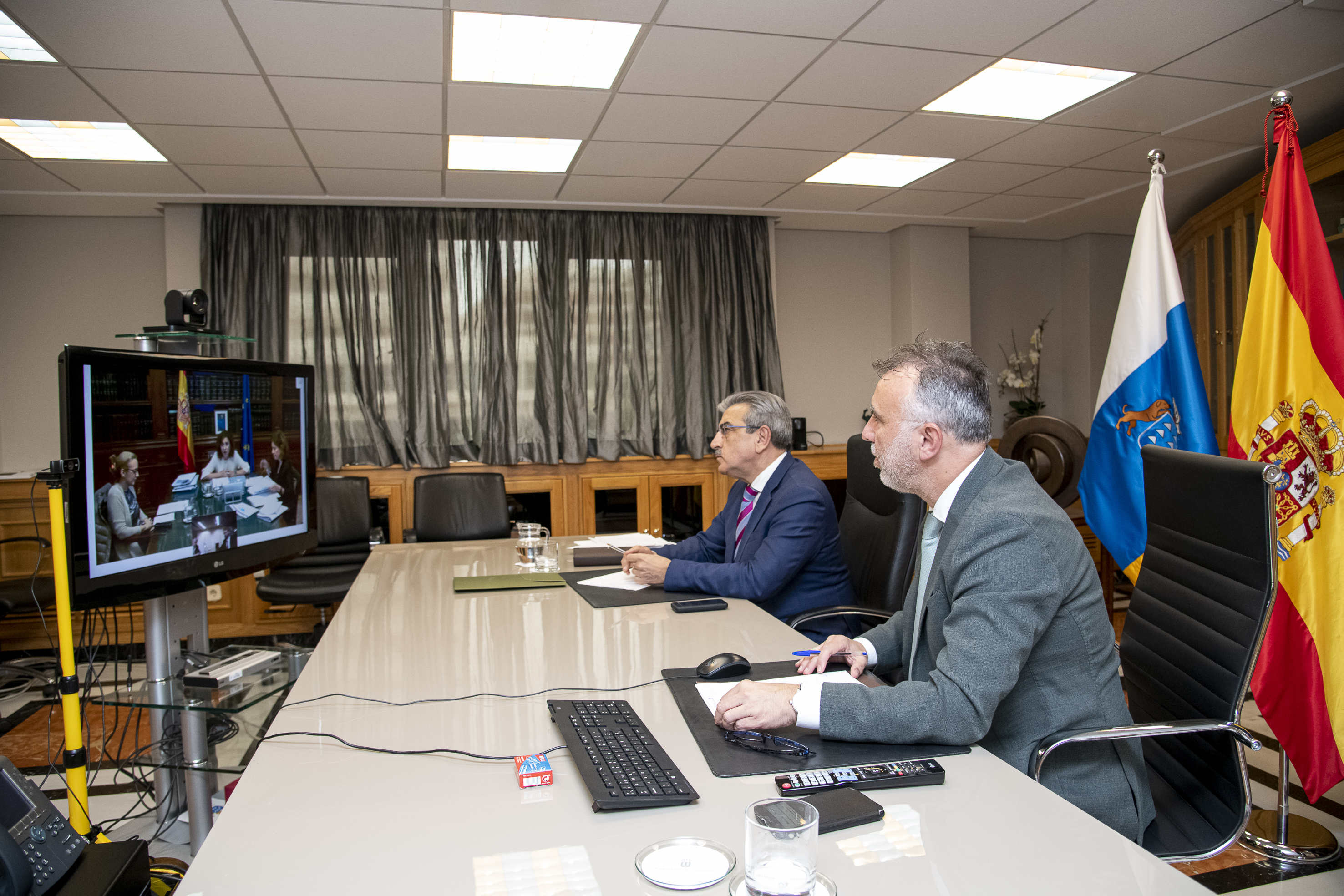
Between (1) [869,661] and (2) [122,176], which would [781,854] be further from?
(2) [122,176]

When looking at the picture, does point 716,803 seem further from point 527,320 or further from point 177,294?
point 527,320

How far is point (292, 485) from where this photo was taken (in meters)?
2.44

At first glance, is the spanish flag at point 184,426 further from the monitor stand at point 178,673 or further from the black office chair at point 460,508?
the black office chair at point 460,508

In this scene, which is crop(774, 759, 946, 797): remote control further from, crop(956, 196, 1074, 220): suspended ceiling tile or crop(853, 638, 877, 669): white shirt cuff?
crop(956, 196, 1074, 220): suspended ceiling tile

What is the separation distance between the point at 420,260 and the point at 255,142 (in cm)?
136

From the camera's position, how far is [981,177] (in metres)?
4.62

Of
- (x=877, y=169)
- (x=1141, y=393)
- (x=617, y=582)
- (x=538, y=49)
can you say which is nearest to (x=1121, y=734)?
(x=617, y=582)

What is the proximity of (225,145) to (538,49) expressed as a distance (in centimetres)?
177

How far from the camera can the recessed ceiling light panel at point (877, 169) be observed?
434 cm

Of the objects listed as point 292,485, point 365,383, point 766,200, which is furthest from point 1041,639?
point 365,383

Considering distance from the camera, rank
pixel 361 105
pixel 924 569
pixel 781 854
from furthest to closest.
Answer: pixel 361 105
pixel 924 569
pixel 781 854

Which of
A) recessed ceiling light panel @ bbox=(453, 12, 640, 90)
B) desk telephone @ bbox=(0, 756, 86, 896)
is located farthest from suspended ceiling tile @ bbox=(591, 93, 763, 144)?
desk telephone @ bbox=(0, 756, 86, 896)

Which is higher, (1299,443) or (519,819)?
(1299,443)

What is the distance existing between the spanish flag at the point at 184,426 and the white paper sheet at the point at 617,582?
1.08 m
